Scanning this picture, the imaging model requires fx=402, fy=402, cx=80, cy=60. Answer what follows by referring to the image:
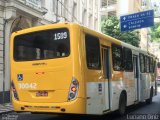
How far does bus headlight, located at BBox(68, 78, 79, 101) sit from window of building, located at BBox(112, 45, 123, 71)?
2.78 m

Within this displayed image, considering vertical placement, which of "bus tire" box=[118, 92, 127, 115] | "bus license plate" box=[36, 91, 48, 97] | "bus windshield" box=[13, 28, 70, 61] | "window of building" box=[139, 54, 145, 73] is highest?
"bus windshield" box=[13, 28, 70, 61]

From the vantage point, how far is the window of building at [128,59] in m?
15.0

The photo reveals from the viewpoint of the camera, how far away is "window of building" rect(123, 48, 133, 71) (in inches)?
592

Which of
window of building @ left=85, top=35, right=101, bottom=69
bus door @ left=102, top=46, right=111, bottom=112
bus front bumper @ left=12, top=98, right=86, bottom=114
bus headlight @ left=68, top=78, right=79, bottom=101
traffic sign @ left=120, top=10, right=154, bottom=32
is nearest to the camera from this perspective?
bus front bumper @ left=12, top=98, right=86, bottom=114

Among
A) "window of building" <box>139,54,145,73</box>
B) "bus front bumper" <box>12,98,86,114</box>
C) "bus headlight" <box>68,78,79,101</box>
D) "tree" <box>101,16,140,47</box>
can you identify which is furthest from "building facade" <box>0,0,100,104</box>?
"tree" <box>101,16,140,47</box>

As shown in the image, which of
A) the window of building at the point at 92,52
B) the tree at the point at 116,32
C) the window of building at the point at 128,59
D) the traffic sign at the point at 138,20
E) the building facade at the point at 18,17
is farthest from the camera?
the tree at the point at 116,32

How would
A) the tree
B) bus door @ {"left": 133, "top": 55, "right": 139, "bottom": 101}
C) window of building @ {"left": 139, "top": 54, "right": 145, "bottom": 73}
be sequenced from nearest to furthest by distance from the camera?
bus door @ {"left": 133, "top": 55, "right": 139, "bottom": 101}
window of building @ {"left": 139, "top": 54, "right": 145, "bottom": 73}
the tree

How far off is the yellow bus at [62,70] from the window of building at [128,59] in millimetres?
1863

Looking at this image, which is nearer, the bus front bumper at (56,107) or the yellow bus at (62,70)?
the bus front bumper at (56,107)

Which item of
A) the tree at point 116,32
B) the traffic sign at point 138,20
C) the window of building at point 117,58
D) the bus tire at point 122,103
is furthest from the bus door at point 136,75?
the tree at point 116,32

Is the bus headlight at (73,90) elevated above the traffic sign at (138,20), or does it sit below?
below

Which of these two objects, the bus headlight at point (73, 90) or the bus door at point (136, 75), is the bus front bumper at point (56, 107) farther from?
the bus door at point (136, 75)

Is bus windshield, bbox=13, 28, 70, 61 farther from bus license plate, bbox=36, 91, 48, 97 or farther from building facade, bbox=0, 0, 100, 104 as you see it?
building facade, bbox=0, 0, 100, 104

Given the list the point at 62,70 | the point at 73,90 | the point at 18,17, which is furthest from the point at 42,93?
the point at 18,17
